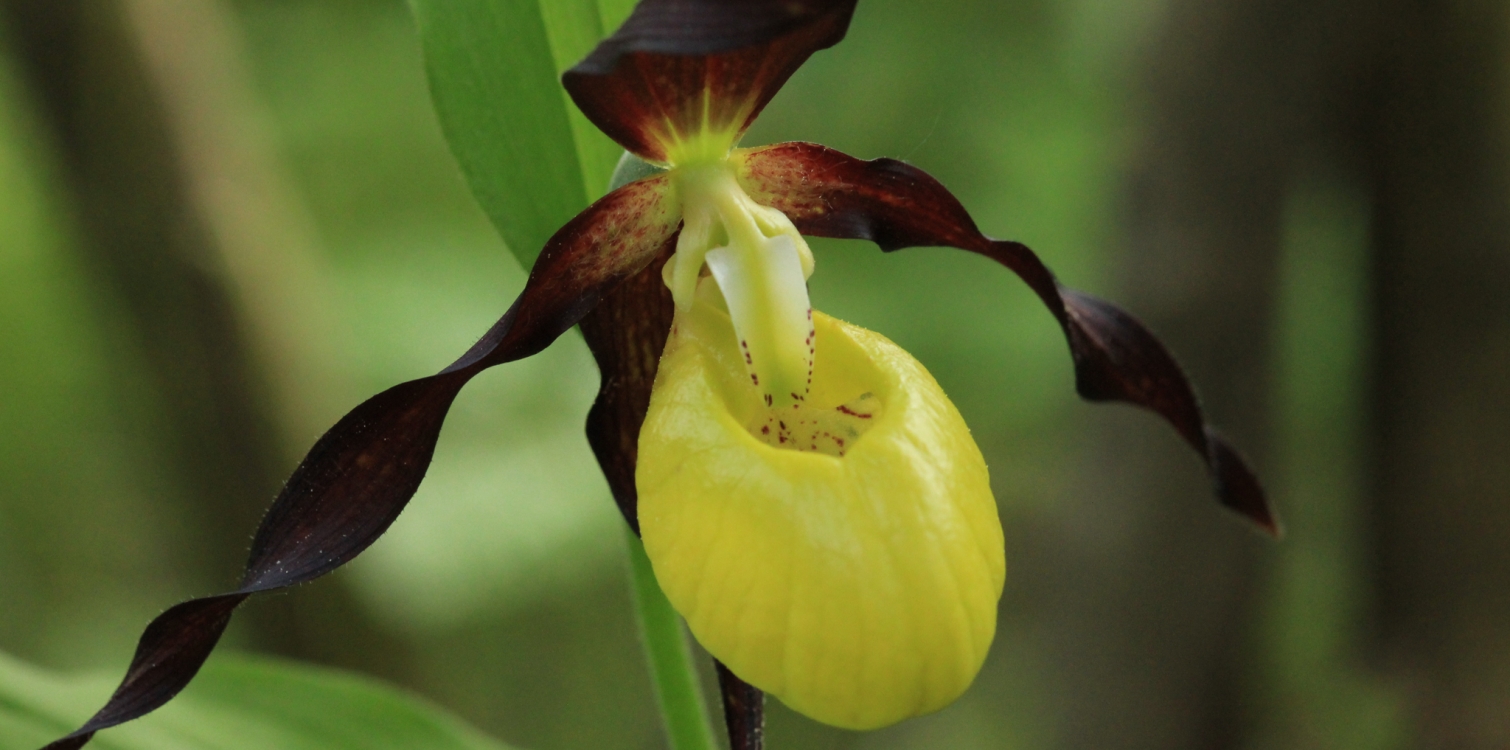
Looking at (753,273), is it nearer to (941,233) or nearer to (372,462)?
(941,233)

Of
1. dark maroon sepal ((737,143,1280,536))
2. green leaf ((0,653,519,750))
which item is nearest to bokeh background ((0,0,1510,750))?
dark maroon sepal ((737,143,1280,536))

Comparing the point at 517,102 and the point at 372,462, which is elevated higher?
the point at 517,102

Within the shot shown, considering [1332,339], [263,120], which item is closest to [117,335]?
[263,120]

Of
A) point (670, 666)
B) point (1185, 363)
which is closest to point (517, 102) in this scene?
point (670, 666)

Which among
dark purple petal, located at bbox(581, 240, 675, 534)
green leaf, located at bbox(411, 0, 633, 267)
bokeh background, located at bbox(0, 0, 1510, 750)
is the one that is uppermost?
green leaf, located at bbox(411, 0, 633, 267)

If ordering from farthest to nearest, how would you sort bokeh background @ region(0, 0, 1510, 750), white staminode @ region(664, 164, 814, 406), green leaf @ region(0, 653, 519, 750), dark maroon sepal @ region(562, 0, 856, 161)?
bokeh background @ region(0, 0, 1510, 750) < green leaf @ region(0, 653, 519, 750) < white staminode @ region(664, 164, 814, 406) < dark maroon sepal @ region(562, 0, 856, 161)

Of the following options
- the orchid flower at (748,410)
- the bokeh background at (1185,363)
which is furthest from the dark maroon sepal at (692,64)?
the bokeh background at (1185,363)

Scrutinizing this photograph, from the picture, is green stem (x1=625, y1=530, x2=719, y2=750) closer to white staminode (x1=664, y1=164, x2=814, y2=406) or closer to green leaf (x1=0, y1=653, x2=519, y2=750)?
white staminode (x1=664, y1=164, x2=814, y2=406)

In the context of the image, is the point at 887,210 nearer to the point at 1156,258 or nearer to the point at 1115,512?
the point at 1156,258
